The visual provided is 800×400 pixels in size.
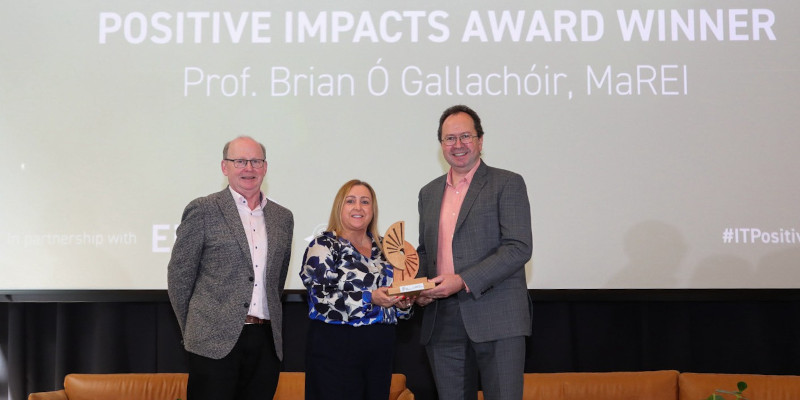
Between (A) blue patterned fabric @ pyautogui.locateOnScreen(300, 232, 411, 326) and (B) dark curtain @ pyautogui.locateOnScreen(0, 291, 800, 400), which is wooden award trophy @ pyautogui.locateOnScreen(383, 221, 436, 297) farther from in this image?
(B) dark curtain @ pyautogui.locateOnScreen(0, 291, 800, 400)

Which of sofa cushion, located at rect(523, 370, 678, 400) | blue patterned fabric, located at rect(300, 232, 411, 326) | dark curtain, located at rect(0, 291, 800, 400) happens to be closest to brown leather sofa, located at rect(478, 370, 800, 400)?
sofa cushion, located at rect(523, 370, 678, 400)

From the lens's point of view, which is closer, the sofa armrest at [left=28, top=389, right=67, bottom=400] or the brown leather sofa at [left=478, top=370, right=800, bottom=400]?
the sofa armrest at [left=28, top=389, right=67, bottom=400]

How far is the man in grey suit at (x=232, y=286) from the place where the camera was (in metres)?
2.89

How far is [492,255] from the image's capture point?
275 centimetres

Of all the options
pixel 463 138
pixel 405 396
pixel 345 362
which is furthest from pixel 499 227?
pixel 405 396

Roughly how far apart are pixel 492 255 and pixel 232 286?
1.01 metres

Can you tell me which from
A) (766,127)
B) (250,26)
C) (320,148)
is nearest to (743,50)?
(766,127)

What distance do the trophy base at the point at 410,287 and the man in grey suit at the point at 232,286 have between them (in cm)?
57

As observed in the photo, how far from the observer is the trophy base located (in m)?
2.68

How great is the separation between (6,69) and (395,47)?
7.23 feet

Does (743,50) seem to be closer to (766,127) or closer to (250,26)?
(766,127)

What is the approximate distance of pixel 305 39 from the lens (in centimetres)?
432

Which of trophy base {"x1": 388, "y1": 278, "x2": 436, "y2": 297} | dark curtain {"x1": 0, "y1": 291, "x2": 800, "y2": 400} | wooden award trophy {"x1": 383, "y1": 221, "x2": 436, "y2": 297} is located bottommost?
dark curtain {"x1": 0, "y1": 291, "x2": 800, "y2": 400}

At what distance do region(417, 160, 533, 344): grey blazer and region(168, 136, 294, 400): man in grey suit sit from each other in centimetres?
66
